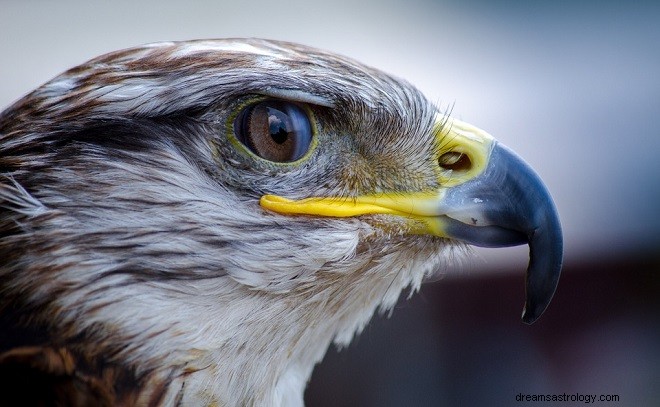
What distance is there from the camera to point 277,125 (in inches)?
66.4

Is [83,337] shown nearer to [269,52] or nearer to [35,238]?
[35,238]

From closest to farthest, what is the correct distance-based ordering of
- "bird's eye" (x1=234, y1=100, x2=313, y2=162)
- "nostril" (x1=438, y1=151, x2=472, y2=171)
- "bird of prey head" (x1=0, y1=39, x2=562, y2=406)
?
1. "bird of prey head" (x1=0, y1=39, x2=562, y2=406)
2. "bird's eye" (x1=234, y1=100, x2=313, y2=162)
3. "nostril" (x1=438, y1=151, x2=472, y2=171)

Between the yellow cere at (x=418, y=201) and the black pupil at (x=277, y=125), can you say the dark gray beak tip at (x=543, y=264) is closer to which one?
the yellow cere at (x=418, y=201)

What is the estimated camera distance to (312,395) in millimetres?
4535

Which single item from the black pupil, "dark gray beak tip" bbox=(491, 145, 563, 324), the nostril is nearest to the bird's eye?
the black pupil

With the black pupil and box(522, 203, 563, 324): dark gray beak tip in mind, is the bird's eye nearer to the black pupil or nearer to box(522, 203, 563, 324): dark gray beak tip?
the black pupil

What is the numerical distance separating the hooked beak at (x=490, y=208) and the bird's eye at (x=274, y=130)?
134 mm

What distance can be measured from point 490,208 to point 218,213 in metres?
0.60

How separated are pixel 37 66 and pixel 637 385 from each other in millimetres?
4587

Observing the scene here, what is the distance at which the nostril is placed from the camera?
5.93 feet

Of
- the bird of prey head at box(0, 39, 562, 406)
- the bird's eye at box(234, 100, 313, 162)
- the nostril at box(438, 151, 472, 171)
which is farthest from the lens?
the nostril at box(438, 151, 472, 171)

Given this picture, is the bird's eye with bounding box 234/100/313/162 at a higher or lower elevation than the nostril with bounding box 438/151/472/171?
higher

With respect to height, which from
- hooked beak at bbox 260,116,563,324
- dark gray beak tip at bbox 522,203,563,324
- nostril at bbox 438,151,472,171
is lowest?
dark gray beak tip at bbox 522,203,563,324

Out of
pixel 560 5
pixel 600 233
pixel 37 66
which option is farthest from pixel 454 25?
pixel 37 66
